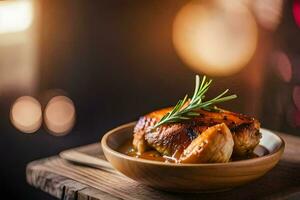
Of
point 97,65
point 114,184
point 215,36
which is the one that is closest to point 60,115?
point 97,65

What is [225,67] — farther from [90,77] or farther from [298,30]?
[90,77]

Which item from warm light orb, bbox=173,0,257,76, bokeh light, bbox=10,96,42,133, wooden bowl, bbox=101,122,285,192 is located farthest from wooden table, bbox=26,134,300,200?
bokeh light, bbox=10,96,42,133

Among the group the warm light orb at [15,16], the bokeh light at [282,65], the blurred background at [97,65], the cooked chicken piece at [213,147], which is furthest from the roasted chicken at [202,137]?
the warm light orb at [15,16]

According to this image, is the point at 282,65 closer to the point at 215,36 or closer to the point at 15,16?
the point at 215,36

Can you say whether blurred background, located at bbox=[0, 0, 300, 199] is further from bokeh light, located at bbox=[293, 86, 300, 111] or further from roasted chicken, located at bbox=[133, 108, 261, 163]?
roasted chicken, located at bbox=[133, 108, 261, 163]

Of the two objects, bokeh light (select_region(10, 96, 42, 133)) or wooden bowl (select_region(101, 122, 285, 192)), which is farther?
bokeh light (select_region(10, 96, 42, 133))
